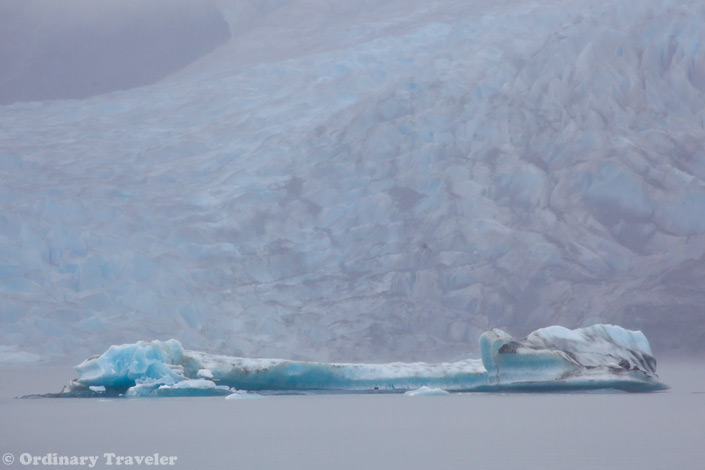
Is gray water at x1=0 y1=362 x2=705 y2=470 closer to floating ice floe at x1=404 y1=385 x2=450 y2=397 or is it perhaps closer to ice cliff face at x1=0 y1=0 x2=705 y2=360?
floating ice floe at x1=404 y1=385 x2=450 y2=397

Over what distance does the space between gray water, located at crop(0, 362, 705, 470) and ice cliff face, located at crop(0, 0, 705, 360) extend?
596 cm

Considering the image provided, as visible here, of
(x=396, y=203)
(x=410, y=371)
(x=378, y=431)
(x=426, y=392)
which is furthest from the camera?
(x=396, y=203)

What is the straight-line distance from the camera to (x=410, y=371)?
1105cm

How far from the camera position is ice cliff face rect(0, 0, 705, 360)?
16625 mm

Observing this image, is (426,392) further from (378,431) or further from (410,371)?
(378,431)

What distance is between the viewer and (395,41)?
22.0 m

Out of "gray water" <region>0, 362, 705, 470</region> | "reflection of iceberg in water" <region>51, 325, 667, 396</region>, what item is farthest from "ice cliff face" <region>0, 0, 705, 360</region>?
"gray water" <region>0, 362, 705, 470</region>

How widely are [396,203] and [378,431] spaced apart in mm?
11371

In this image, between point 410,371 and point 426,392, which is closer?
point 426,392

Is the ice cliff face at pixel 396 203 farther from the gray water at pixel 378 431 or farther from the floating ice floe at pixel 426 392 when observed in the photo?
the gray water at pixel 378 431

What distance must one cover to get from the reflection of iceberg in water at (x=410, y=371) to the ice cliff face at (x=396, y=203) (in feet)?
17.3

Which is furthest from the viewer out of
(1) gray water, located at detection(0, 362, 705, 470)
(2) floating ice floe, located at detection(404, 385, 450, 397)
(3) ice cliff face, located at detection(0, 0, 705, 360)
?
(3) ice cliff face, located at detection(0, 0, 705, 360)

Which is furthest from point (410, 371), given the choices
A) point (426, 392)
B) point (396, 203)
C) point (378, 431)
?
point (396, 203)

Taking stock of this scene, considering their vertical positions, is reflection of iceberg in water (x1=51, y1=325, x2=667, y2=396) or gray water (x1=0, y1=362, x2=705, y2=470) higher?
reflection of iceberg in water (x1=51, y1=325, x2=667, y2=396)
